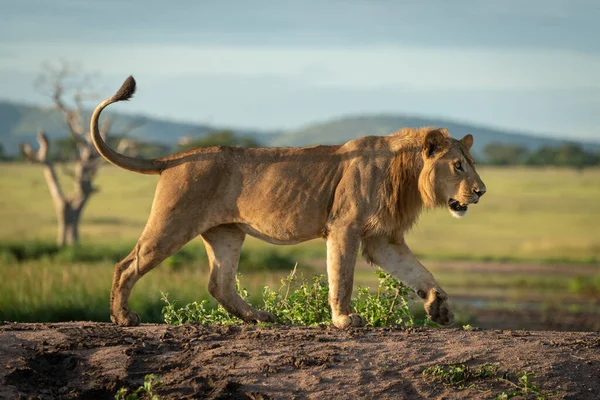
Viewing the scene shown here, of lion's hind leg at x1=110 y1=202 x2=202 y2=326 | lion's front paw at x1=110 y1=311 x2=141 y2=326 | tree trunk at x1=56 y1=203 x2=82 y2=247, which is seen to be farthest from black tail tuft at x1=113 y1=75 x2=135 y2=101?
tree trunk at x1=56 y1=203 x2=82 y2=247

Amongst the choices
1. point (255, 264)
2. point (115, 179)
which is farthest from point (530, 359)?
point (115, 179)

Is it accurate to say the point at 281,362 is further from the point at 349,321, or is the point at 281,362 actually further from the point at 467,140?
the point at 467,140

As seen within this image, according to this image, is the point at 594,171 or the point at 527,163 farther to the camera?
the point at 527,163

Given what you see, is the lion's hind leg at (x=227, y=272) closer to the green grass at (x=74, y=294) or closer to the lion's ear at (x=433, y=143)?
the lion's ear at (x=433, y=143)

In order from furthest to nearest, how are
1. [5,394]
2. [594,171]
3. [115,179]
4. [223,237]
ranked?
[594,171], [115,179], [223,237], [5,394]

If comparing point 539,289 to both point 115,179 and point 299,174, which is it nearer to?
point 299,174

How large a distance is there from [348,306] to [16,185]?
72542 mm

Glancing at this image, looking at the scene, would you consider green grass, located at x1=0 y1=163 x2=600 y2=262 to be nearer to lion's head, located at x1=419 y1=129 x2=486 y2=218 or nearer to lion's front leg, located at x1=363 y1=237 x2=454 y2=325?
lion's front leg, located at x1=363 y1=237 x2=454 y2=325

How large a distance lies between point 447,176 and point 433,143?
30 centimetres

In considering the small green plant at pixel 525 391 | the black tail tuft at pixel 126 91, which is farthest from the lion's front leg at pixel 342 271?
the black tail tuft at pixel 126 91

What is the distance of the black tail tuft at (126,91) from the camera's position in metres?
8.59

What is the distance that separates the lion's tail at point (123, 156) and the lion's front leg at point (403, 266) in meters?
1.96

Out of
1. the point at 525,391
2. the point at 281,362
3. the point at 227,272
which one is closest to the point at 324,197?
the point at 227,272

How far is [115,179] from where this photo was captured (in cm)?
9025
